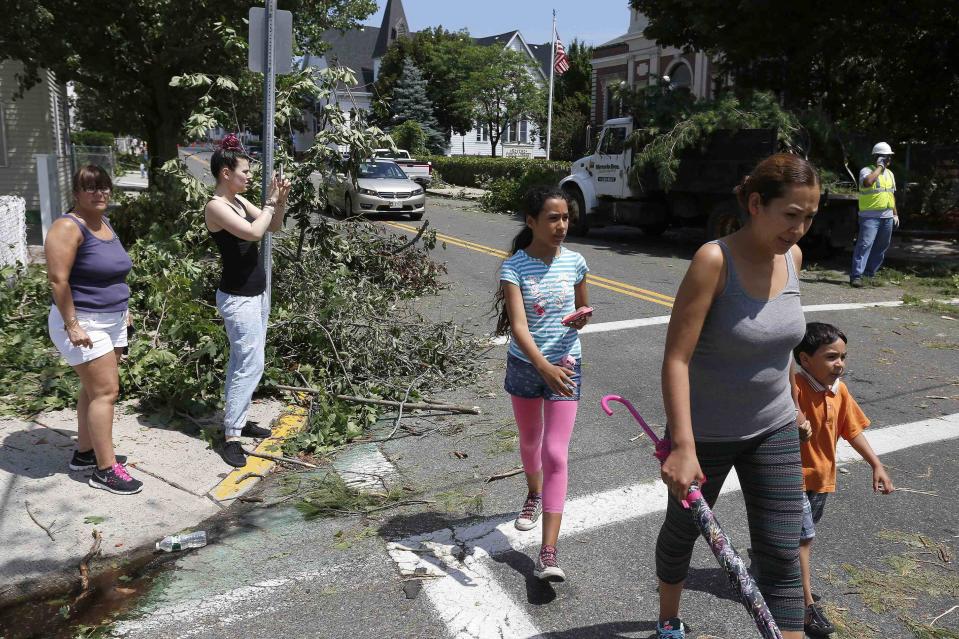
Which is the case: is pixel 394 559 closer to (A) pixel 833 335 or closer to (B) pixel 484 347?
(A) pixel 833 335

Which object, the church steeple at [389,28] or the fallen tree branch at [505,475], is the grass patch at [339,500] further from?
the church steeple at [389,28]

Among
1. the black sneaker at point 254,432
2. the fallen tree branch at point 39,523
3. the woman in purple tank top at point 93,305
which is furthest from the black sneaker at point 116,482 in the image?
the black sneaker at point 254,432

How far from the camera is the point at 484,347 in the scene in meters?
8.05

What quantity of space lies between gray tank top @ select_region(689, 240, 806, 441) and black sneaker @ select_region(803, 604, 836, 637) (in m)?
1.02

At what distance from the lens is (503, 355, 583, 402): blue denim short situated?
3.77 m

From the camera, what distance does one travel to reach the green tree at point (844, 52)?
48.5 ft

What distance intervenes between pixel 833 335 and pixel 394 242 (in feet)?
23.2

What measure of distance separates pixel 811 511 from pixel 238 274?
3.39 metres

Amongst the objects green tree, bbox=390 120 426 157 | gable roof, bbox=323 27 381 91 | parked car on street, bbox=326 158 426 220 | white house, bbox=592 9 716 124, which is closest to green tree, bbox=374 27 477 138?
green tree, bbox=390 120 426 157

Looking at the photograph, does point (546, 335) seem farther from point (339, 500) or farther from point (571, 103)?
point (571, 103)

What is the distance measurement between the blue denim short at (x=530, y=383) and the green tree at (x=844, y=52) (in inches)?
516

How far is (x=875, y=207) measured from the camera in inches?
455

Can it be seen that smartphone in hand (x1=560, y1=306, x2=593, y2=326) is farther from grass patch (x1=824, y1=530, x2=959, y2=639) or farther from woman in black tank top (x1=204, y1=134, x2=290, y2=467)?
woman in black tank top (x1=204, y1=134, x2=290, y2=467)

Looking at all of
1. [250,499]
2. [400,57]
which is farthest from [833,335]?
[400,57]
